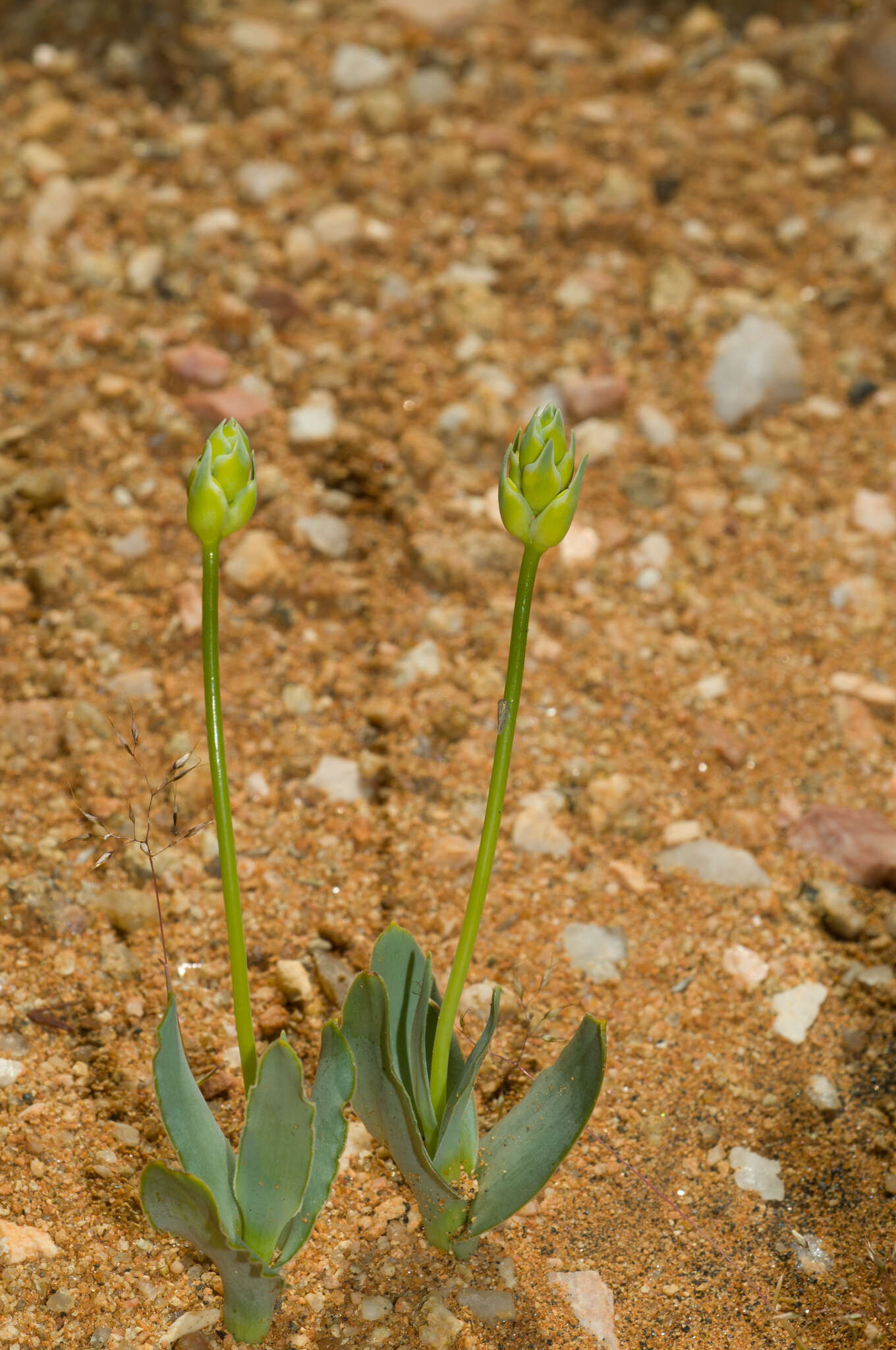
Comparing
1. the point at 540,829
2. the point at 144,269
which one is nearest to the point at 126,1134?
the point at 540,829

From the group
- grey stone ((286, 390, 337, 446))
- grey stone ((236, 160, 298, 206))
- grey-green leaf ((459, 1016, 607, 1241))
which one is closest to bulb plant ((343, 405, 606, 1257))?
grey-green leaf ((459, 1016, 607, 1241))

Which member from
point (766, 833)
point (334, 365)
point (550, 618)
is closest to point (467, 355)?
point (334, 365)

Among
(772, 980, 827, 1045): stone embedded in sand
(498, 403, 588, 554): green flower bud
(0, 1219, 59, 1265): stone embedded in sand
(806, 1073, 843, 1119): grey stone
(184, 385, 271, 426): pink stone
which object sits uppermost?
(498, 403, 588, 554): green flower bud

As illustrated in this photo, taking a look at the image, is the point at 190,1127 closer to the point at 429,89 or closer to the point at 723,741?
the point at 723,741

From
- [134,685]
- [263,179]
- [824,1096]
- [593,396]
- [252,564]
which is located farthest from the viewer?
[263,179]

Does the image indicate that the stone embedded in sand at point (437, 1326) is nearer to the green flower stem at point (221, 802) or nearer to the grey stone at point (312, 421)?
the green flower stem at point (221, 802)

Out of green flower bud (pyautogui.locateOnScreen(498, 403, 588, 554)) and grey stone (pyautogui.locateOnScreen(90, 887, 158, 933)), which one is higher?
green flower bud (pyautogui.locateOnScreen(498, 403, 588, 554))

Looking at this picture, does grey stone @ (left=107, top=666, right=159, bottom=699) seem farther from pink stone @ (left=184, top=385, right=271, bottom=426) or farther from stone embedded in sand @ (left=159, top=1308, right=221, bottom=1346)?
stone embedded in sand @ (left=159, top=1308, right=221, bottom=1346)
